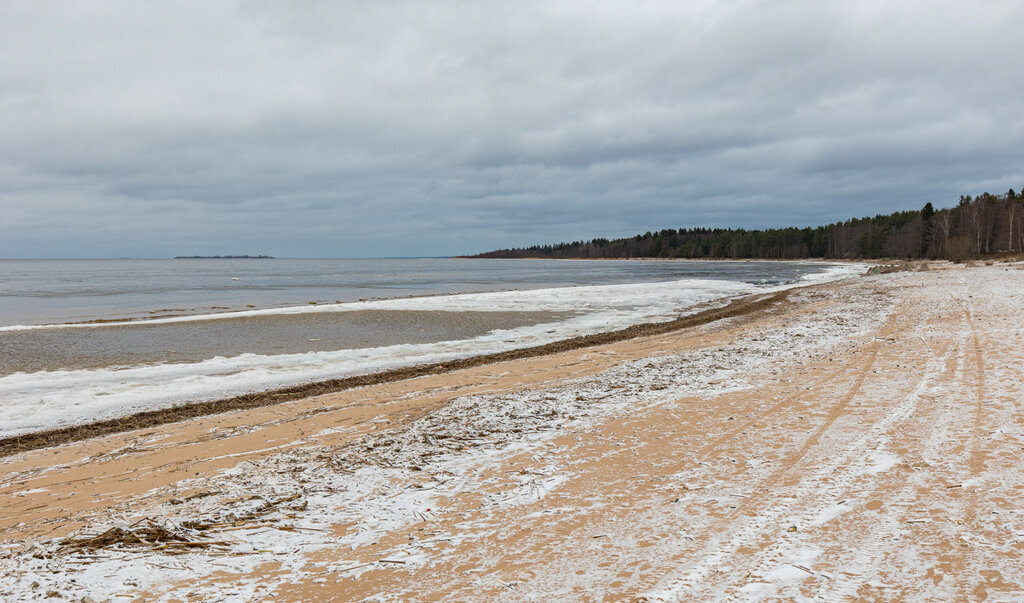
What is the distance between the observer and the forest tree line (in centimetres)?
7788

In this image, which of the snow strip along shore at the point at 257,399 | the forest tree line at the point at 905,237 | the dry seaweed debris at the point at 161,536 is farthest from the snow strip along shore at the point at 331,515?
the forest tree line at the point at 905,237

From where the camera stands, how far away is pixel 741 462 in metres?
5.50

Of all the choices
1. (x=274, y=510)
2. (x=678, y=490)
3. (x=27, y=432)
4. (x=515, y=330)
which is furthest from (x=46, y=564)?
(x=515, y=330)


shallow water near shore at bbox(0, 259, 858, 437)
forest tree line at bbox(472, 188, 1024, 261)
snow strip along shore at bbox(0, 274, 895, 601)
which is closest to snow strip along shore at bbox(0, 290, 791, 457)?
shallow water near shore at bbox(0, 259, 858, 437)

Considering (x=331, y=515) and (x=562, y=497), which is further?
(x=562, y=497)

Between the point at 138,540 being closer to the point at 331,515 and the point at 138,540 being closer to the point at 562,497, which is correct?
the point at 331,515

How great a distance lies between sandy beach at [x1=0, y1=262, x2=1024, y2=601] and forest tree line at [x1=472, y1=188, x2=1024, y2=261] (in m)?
80.9

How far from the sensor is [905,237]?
4016 inches

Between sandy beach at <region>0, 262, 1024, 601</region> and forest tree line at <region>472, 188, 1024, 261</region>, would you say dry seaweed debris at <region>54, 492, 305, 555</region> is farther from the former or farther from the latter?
forest tree line at <region>472, 188, 1024, 261</region>

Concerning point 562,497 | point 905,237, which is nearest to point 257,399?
point 562,497

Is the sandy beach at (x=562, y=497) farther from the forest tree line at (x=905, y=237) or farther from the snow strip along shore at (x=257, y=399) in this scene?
the forest tree line at (x=905, y=237)

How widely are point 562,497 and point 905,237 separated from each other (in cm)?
12377

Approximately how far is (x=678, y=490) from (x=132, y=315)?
3071cm

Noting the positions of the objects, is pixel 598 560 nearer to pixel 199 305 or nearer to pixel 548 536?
pixel 548 536
